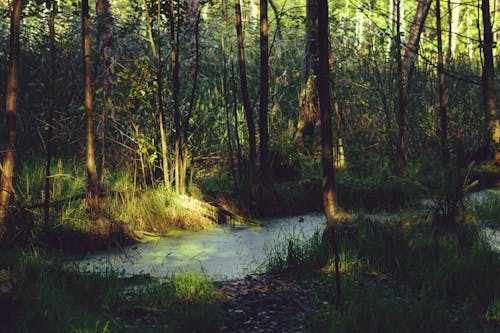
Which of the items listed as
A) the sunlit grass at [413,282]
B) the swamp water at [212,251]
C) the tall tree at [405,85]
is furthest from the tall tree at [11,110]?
the tall tree at [405,85]

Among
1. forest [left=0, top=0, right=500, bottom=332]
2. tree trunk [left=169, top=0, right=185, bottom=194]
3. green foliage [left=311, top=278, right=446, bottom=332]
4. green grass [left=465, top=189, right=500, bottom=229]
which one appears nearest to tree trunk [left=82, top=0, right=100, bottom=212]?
forest [left=0, top=0, right=500, bottom=332]

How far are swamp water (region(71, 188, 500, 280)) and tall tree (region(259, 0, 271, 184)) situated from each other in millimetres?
608

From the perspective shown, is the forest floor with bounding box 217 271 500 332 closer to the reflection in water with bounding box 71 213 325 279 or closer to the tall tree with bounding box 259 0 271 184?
the reflection in water with bounding box 71 213 325 279

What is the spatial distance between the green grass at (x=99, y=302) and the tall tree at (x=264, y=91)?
3.00 metres

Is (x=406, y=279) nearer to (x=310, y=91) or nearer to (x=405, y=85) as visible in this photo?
(x=310, y=91)

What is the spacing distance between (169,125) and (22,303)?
5.08 metres

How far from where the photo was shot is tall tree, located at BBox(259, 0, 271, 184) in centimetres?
783

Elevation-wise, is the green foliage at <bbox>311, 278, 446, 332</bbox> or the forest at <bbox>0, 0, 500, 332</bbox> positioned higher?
the forest at <bbox>0, 0, 500, 332</bbox>

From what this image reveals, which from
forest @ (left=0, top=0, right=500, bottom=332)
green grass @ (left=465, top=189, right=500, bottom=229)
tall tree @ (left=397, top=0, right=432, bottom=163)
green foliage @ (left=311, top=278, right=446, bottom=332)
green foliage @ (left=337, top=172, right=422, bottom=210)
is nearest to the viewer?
green foliage @ (left=311, top=278, right=446, bottom=332)

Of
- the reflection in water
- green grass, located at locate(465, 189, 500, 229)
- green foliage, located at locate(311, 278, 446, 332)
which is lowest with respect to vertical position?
green foliage, located at locate(311, 278, 446, 332)

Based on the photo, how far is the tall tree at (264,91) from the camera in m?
7.83

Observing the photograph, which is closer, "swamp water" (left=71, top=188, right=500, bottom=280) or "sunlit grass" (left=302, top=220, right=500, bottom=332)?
"sunlit grass" (left=302, top=220, right=500, bottom=332)

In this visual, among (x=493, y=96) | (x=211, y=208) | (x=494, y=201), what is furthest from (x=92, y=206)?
(x=493, y=96)

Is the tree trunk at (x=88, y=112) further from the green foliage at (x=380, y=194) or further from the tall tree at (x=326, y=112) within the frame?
the green foliage at (x=380, y=194)
